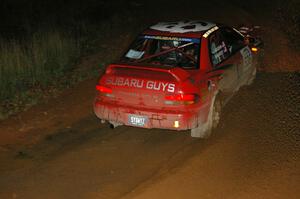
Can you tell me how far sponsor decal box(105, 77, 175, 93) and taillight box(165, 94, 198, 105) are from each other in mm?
98

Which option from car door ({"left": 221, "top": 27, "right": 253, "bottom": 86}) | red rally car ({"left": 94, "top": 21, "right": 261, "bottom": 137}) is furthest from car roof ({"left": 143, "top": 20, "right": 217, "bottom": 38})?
car door ({"left": 221, "top": 27, "right": 253, "bottom": 86})

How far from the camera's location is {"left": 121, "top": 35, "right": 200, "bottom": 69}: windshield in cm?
830

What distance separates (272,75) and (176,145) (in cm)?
388

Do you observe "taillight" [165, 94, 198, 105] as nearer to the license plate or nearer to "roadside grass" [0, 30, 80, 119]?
the license plate

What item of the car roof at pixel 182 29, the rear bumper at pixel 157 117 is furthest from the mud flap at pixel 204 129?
the car roof at pixel 182 29

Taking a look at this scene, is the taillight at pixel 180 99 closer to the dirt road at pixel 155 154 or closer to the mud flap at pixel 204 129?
the mud flap at pixel 204 129

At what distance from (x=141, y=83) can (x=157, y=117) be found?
1.74 ft

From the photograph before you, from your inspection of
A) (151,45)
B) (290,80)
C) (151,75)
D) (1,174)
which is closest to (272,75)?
(290,80)

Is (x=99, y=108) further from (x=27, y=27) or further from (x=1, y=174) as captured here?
(x=27, y=27)

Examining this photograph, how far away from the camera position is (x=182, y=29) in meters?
8.63

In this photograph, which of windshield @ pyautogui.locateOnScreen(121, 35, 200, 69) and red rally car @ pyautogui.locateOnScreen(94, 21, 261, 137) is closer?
Result: red rally car @ pyautogui.locateOnScreen(94, 21, 261, 137)

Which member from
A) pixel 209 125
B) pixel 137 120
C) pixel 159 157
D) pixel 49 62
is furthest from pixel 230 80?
pixel 49 62

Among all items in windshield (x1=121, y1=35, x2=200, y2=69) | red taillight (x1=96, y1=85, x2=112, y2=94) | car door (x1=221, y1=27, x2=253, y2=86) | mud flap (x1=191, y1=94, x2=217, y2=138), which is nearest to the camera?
red taillight (x1=96, y1=85, x2=112, y2=94)

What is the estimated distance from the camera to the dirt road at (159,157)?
21.3ft
